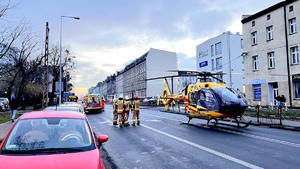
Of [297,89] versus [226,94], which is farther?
[297,89]

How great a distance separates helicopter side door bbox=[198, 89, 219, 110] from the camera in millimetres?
14406

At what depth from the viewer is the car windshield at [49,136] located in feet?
13.7

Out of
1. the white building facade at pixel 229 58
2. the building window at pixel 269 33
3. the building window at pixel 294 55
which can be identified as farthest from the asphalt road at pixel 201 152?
the white building facade at pixel 229 58

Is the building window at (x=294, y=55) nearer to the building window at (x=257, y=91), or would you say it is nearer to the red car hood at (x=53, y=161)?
the building window at (x=257, y=91)

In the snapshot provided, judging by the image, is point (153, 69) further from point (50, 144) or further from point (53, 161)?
point (53, 161)

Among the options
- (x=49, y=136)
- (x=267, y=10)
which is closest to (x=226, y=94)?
(x=49, y=136)

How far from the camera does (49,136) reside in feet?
15.0

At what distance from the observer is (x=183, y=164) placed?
267 inches

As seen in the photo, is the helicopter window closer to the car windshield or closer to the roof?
the car windshield

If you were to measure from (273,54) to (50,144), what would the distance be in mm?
31608

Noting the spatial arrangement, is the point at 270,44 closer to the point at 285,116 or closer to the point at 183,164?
the point at 285,116

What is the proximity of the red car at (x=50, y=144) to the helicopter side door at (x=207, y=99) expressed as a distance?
10.2 m

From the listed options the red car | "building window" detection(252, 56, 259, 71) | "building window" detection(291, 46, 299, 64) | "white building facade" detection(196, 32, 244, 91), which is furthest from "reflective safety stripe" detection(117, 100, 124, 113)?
"white building facade" detection(196, 32, 244, 91)

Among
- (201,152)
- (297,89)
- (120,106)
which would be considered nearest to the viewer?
(201,152)
